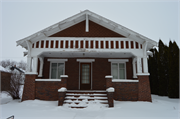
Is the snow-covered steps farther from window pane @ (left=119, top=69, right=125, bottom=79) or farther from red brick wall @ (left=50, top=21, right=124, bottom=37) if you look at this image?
red brick wall @ (left=50, top=21, right=124, bottom=37)

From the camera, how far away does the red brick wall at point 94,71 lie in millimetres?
11797

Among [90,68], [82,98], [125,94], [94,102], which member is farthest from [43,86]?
[125,94]

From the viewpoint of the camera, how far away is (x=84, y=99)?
27.5 ft

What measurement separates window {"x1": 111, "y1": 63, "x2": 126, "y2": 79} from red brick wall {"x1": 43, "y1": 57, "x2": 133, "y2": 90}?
36 centimetres

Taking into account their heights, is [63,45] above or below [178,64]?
above

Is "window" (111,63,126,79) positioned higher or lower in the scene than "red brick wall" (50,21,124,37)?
lower

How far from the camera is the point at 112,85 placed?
899 cm

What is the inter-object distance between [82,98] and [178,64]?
31.9ft

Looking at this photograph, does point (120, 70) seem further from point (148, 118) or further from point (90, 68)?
point (148, 118)

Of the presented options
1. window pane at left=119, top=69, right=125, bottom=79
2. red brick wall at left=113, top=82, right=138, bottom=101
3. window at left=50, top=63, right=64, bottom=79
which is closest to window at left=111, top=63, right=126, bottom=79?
window pane at left=119, top=69, right=125, bottom=79

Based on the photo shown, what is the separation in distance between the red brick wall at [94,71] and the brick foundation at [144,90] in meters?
2.89

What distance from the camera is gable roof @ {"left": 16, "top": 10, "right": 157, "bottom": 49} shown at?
9234 mm

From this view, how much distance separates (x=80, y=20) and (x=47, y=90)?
18.6 ft

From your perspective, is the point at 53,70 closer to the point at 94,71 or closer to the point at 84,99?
the point at 94,71
